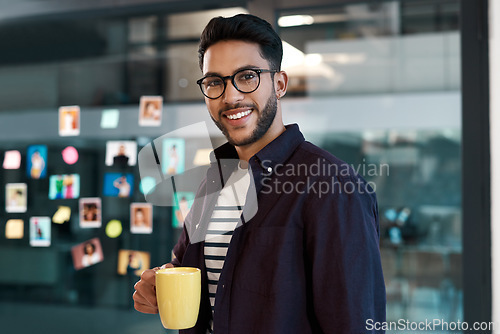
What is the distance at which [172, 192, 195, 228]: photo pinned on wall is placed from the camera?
2.40 m

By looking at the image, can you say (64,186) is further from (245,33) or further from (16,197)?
(245,33)

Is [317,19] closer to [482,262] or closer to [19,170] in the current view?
[482,262]

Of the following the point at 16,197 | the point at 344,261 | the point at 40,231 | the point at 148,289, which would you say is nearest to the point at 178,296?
the point at 148,289

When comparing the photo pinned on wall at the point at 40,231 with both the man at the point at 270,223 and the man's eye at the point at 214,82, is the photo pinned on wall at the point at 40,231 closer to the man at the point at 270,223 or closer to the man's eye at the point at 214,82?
the man at the point at 270,223

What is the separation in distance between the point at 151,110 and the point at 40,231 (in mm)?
920

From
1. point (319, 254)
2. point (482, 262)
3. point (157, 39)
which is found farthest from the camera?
point (157, 39)

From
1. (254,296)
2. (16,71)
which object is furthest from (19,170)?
(254,296)

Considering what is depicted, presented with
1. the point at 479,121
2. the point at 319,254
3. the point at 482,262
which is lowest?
the point at 482,262

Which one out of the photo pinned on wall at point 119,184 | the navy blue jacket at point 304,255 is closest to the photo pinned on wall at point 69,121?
the photo pinned on wall at point 119,184

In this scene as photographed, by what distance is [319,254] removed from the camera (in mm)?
949

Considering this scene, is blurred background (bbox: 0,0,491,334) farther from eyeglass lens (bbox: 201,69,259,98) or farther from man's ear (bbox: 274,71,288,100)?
eyeglass lens (bbox: 201,69,259,98)

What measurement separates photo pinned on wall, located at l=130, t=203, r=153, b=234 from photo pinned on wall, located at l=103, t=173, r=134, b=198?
0.27 ft

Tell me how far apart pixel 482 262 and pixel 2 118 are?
2569 mm

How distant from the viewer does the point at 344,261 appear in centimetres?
93
